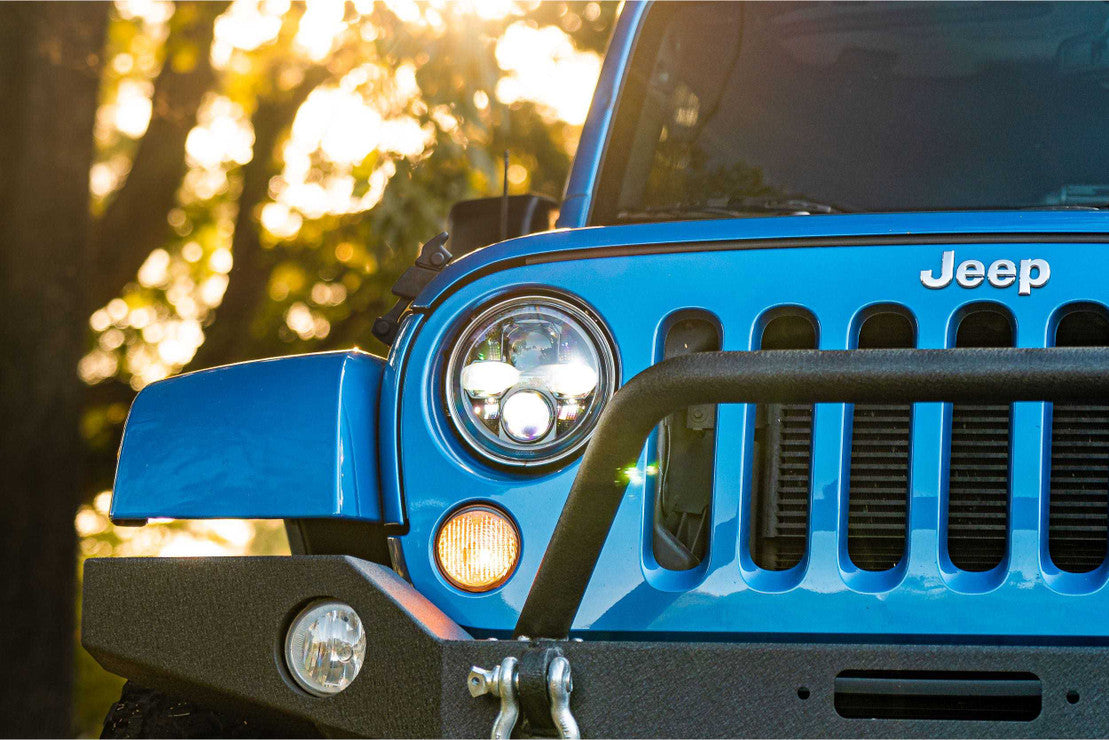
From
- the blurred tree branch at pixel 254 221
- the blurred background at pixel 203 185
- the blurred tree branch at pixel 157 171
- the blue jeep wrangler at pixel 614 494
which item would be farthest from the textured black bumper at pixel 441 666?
the blurred tree branch at pixel 157 171

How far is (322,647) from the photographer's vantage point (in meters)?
1.99

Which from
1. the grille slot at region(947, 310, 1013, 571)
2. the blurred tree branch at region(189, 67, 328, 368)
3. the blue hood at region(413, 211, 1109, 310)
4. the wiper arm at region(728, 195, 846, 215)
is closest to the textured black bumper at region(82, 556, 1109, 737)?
the grille slot at region(947, 310, 1013, 571)

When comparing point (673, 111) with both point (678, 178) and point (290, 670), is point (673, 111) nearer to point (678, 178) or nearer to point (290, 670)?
point (678, 178)

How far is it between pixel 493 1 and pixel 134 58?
6103mm

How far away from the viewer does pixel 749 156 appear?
3299 millimetres

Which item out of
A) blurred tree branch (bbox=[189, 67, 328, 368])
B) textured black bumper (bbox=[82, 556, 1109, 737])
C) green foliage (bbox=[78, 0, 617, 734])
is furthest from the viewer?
blurred tree branch (bbox=[189, 67, 328, 368])

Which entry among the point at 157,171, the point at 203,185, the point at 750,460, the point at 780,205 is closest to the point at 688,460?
the point at 750,460

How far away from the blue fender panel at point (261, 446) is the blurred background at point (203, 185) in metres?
2.33

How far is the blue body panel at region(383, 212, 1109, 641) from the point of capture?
2.07 metres

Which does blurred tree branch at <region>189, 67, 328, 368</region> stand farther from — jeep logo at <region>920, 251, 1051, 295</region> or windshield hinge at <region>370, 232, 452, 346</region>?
jeep logo at <region>920, 251, 1051, 295</region>

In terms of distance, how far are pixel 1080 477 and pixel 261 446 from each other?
1.35 metres

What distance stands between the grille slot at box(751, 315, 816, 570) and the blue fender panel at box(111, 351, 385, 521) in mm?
654

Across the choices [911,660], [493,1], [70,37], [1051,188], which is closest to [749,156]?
[1051,188]

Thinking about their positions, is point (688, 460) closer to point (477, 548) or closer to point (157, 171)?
point (477, 548)
